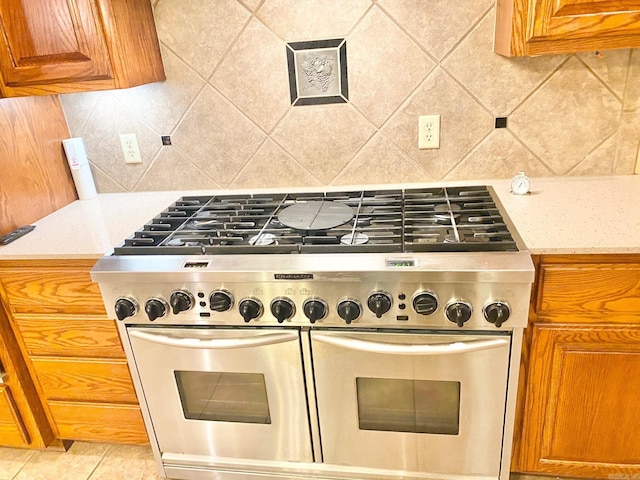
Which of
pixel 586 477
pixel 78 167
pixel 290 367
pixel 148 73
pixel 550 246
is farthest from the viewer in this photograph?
pixel 78 167

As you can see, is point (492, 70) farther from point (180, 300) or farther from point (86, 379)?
point (86, 379)

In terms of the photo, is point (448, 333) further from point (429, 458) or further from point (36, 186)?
point (36, 186)

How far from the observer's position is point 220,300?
1.37 meters

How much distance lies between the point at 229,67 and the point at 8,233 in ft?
3.17

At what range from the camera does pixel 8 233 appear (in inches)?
66.4

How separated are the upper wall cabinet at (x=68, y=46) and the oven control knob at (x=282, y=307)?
35.1 inches

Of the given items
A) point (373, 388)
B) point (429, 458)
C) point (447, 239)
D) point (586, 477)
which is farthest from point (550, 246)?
point (586, 477)

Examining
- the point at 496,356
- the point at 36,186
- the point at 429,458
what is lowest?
the point at 429,458

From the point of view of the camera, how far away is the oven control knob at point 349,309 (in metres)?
1.31

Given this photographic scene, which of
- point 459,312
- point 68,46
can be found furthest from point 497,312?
point 68,46

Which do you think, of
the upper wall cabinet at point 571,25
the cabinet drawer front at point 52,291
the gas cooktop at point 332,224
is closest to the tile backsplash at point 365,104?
the gas cooktop at point 332,224

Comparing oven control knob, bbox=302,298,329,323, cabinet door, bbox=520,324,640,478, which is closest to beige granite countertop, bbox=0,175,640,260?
cabinet door, bbox=520,324,640,478

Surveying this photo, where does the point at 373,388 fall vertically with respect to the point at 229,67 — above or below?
below

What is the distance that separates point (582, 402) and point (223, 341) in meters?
1.08
